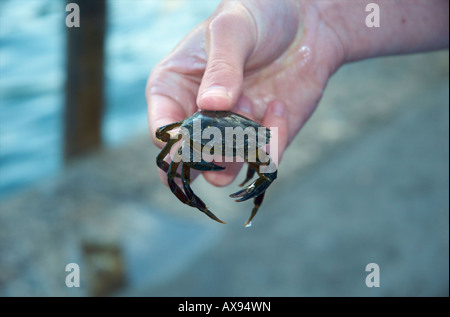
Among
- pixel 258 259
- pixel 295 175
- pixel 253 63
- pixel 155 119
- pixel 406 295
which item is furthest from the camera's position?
pixel 295 175

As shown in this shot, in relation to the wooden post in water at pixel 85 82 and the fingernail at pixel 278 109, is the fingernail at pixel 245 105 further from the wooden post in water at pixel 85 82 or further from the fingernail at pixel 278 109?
the wooden post in water at pixel 85 82

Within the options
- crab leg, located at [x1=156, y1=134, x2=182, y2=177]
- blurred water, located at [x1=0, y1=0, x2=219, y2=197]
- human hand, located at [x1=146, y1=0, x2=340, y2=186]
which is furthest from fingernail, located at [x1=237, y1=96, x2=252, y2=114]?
blurred water, located at [x1=0, y1=0, x2=219, y2=197]

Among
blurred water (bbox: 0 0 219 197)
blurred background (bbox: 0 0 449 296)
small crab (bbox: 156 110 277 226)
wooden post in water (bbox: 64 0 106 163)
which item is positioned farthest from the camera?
blurred water (bbox: 0 0 219 197)

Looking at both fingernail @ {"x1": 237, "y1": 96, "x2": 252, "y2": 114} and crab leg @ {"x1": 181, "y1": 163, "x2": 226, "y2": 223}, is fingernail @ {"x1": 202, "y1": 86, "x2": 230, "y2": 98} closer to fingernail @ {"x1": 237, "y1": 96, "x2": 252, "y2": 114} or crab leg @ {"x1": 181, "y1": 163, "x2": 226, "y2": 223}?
crab leg @ {"x1": 181, "y1": 163, "x2": 226, "y2": 223}

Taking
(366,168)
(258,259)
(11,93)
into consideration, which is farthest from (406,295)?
(11,93)

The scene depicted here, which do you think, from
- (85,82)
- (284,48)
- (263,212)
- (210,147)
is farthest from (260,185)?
(85,82)
